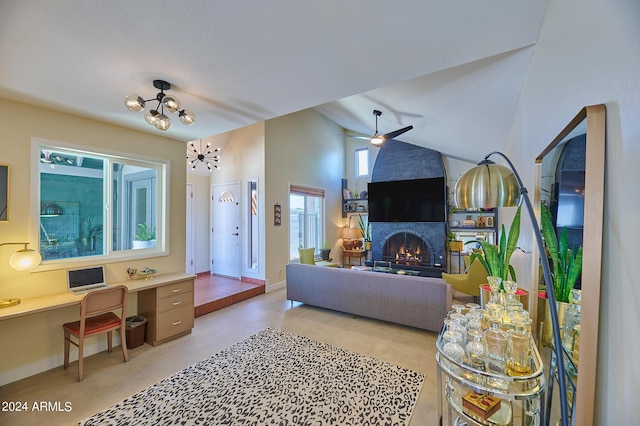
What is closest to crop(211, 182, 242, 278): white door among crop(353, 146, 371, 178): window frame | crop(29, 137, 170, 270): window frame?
crop(29, 137, 170, 270): window frame

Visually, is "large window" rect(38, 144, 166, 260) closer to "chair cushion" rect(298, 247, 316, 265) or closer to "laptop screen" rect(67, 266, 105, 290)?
"laptop screen" rect(67, 266, 105, 290)

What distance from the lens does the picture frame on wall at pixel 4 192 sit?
249 cm

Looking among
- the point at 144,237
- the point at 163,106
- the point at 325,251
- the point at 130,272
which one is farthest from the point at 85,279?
the point at 325,251

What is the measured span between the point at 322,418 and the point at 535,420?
1.39 metres

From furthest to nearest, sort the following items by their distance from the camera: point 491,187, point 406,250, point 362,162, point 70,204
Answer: point 362,162
point 406,250
point 70,204
point 491,187

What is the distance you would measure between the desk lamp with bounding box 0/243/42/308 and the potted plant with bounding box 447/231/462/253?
277 inches

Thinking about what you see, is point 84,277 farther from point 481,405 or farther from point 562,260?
point 562,260

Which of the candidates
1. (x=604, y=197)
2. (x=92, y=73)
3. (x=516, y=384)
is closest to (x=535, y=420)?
(x=516, y=384)

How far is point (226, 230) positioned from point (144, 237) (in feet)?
7.85

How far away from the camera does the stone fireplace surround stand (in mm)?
6504

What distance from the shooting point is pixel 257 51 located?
1826 mm

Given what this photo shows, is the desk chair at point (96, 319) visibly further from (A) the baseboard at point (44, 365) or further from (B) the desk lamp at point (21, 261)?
(B) the desk lamp at point (21, 261)

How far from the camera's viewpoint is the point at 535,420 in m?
1.35

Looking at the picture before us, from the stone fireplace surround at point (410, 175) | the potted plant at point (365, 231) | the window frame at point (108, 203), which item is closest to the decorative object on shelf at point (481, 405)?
the window frame at point (108, 203)
